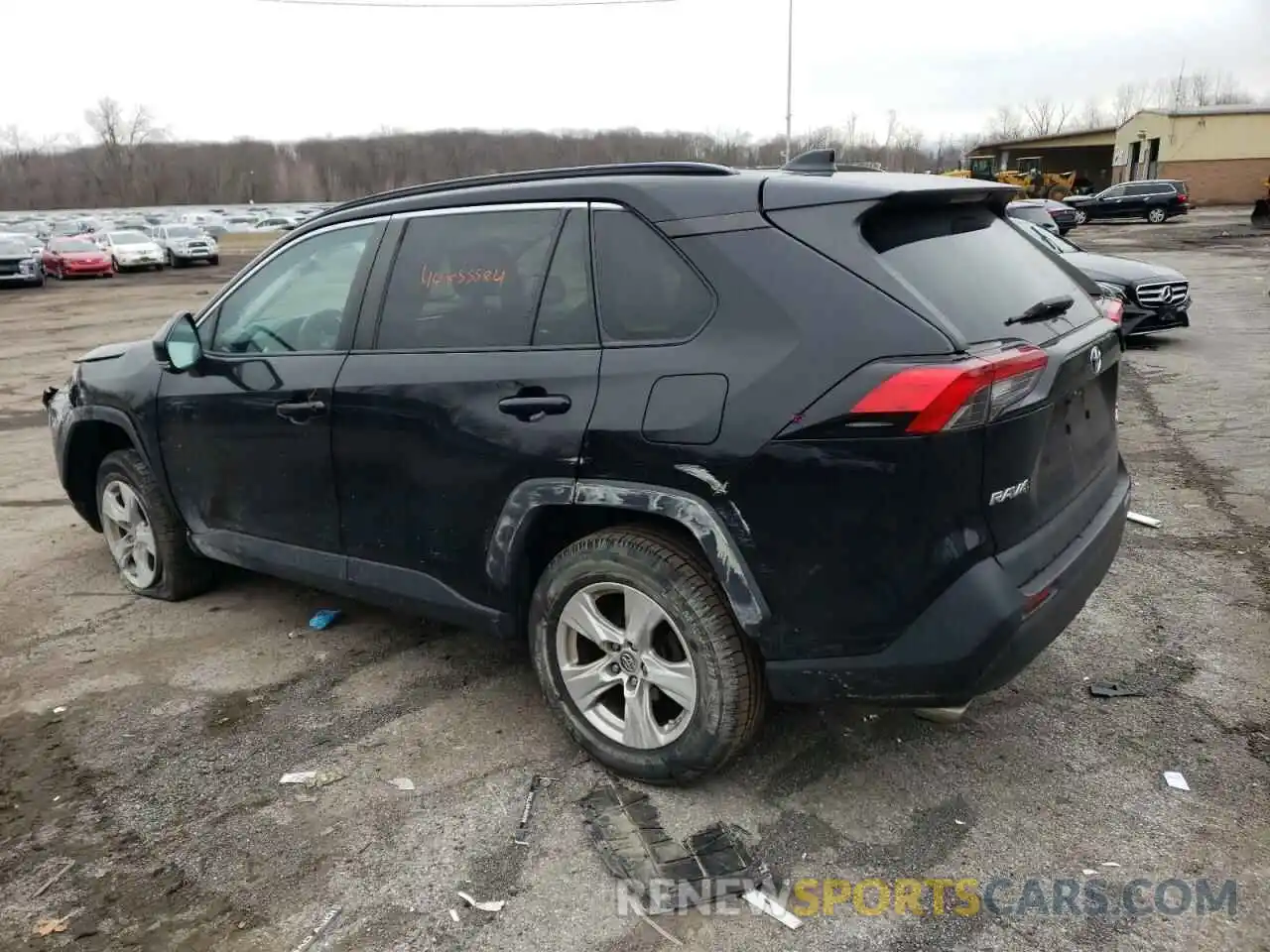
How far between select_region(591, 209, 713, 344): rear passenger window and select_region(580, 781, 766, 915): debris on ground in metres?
1.47

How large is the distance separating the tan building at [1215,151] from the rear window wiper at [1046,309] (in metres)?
55.2

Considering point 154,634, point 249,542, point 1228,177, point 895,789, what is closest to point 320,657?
point 249,542

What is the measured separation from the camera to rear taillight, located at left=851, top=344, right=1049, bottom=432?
2.42 metres

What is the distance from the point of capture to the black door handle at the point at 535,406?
298 cm

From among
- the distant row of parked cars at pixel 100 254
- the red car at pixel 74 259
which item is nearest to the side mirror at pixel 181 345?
the distant row of parked cars at pixel 100 254

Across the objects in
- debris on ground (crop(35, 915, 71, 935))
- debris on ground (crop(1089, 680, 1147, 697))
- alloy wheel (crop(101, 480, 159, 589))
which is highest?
alloy wheel (crop(101, 480, 159, 589))

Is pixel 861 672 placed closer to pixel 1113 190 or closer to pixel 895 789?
pixel 895 789

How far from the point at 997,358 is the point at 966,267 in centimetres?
47

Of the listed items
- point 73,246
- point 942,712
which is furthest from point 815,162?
point 73,246

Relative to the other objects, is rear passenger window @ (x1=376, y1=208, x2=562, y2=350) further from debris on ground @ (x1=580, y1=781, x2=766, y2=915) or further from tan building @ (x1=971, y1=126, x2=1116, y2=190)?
tan building @ (x1=971, y1=126, x2=1116, y2=190)

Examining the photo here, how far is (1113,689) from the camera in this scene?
11.7 ft

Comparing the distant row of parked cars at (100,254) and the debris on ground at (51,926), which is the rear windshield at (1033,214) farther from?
the distant row of parked cars at (100,254)

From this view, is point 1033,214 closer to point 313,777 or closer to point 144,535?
point 144,535

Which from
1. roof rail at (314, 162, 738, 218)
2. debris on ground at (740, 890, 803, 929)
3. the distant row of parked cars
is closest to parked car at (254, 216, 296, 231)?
the distant row of parked cars
